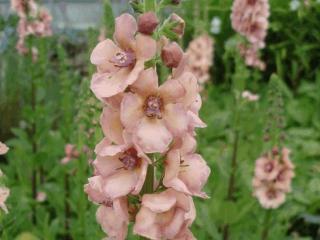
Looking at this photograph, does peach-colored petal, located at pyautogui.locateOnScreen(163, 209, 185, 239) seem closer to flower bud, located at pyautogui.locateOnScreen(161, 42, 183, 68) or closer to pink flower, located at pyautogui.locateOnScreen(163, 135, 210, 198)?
pink flower, located at pyautogui.locateOnScreen(163, 135, 210, 198)

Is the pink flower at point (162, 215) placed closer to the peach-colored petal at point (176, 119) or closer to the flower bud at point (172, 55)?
the peach-colored petal at point (176, 119)

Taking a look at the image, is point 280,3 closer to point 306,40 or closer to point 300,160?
point 306,40

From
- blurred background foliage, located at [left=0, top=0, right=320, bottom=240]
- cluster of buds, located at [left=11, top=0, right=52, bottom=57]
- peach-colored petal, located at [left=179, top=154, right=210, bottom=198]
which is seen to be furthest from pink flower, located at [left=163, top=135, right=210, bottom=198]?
cluster of buds, located at [left=11, top=0, right=52, bottom=57]

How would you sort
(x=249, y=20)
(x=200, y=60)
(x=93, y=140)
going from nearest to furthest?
(x=93, y=140) < (x=249, y=20) < (x=200, y=60)

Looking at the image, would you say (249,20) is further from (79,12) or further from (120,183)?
(79,12)

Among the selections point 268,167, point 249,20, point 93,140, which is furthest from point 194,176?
point 249,20

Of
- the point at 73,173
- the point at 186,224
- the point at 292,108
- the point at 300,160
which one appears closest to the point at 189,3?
the point at 292,108
